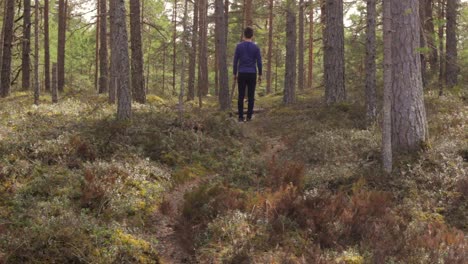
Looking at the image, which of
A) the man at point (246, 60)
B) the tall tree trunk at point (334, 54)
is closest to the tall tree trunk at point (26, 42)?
the man at point (246, 60)

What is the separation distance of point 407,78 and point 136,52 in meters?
11.1

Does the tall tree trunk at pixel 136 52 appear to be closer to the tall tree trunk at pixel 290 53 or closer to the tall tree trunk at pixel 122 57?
the tall tree trunk at pixel 122 57

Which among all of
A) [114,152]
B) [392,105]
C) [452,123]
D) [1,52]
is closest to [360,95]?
[452,123]

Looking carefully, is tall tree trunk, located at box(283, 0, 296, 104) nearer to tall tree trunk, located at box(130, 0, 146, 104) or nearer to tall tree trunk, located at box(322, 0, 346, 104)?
tall tree trunk, located at box(322, 0, 346, 104)

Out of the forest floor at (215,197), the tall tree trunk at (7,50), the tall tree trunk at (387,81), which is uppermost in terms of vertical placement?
the tall tree trunk at (7,50)

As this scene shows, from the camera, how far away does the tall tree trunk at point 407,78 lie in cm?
816

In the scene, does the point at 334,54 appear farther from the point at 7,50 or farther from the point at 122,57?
the point at 7,50

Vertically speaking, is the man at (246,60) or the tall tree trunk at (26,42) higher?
the tall tree trunk at (26,42)

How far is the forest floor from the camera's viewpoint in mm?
4883

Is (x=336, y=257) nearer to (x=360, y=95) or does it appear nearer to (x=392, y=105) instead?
(x=392, y=105)

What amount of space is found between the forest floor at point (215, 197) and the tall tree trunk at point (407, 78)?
0.39 metres

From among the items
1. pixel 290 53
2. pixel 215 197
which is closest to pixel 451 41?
pixel 290 53

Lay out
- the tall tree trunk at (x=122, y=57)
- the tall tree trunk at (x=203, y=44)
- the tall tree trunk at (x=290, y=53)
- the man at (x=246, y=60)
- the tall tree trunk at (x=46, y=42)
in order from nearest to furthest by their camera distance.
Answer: the tall tree trunk at (x=122, y=57) → the man at (x=246, y=60) → the tall tree trunk at (x=290, y=53) → the tall tree trunk at (x=203, y=44) → the tall tree trunk at (x=46, y=42)

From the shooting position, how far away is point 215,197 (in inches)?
255
